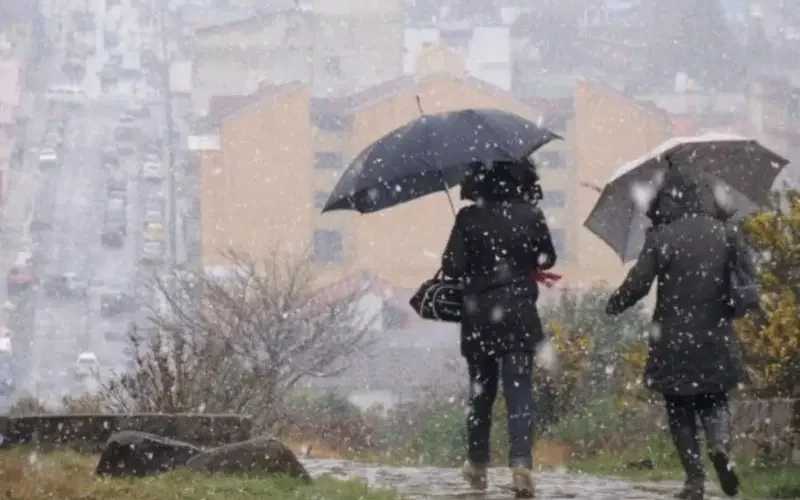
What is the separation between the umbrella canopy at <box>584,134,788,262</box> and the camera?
18.4 ft

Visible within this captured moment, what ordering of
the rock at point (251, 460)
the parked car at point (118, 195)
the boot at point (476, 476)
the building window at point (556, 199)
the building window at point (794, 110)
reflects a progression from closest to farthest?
the rock at point (251, 460) → the boot at point (476, 476) → the building window at point (556, 199) → the building window at point (794, 110) → the parked car at point (118, 195)

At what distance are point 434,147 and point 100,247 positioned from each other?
74.8m

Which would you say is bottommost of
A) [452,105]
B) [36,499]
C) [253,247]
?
[36,499]

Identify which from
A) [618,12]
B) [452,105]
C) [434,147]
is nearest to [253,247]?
[452,105]

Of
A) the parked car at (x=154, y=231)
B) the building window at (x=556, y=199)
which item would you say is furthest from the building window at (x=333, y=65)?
the building window at (x=556, y=199)

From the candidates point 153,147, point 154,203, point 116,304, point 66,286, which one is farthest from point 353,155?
point 153,147

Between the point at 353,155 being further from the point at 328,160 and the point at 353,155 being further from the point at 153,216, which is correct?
the point at 153,216

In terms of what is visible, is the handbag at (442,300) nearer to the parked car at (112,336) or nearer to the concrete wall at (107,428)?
the concrete wall at (107,428)

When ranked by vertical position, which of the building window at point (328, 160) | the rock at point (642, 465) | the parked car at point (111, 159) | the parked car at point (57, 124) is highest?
the parked car at point (57, 124)

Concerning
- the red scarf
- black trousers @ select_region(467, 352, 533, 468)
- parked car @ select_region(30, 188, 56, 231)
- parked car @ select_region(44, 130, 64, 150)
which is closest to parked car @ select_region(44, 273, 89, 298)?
parked car @ select_region(30, 188, 56, 231)

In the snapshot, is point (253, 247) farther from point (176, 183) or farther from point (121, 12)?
point (121, 12)

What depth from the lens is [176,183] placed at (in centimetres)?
7925

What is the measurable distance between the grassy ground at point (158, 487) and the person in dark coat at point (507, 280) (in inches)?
24.2

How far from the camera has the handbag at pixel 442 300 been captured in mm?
5656
